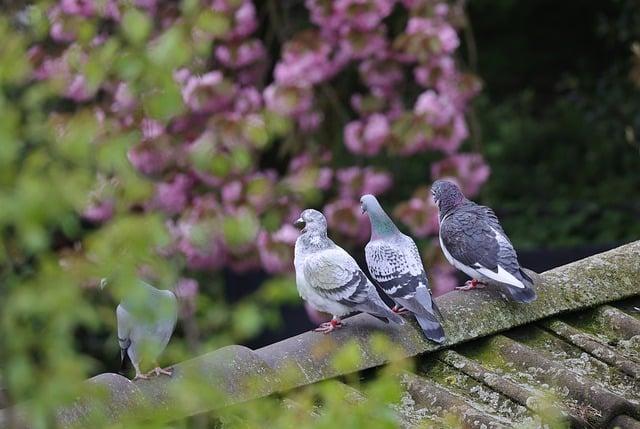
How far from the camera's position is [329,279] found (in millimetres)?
3797

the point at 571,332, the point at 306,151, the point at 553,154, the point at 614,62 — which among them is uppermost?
the point at 571,332

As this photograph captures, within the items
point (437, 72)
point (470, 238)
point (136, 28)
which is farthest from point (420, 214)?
point (136, 28)

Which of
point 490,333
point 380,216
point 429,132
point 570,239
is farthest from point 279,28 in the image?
point 490,333

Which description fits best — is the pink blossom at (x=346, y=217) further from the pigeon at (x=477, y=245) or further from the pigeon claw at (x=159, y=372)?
the pigeon claw at (x=159, y=372)

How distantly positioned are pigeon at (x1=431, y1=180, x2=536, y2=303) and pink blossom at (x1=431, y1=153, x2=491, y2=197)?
9.06ft

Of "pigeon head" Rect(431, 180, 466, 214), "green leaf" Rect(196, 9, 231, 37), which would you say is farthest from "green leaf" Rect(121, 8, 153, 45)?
"pigeon head" Rect(431, 180, 466, 214)

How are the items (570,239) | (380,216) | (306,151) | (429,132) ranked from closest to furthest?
(380,216) < (429,132) < (306,151) < (570,239)

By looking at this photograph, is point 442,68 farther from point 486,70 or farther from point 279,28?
point 486,70

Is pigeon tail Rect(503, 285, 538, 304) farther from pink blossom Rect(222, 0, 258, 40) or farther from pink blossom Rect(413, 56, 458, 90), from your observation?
pink blossom Rect(222, 0, 258, 40)

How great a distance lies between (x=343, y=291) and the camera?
3750 mm

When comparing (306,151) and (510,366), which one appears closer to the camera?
(510,366)

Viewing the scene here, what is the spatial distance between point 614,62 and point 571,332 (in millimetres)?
7465

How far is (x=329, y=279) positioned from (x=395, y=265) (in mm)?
335

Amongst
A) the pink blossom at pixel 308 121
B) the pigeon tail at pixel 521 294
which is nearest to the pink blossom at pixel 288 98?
the pink blossom at pixel 308 121
